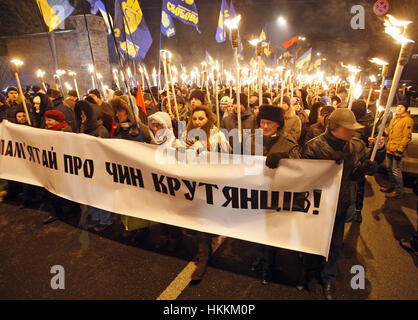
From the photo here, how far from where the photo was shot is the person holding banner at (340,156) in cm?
236

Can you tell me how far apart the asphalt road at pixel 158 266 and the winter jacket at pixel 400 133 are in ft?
4.24

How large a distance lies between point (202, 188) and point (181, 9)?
608 centimetres

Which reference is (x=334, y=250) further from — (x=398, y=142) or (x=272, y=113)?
(x=398, y=142)

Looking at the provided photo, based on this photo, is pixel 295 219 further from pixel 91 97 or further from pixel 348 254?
pixel 91 97

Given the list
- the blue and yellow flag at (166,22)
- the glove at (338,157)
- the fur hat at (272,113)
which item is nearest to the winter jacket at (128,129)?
the fur hat at (272,113)

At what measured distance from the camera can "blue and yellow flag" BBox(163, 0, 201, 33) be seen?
6.70 m

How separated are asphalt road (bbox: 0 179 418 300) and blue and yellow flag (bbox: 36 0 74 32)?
4362mm

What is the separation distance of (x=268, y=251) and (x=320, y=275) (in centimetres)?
62

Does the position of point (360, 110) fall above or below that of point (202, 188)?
above

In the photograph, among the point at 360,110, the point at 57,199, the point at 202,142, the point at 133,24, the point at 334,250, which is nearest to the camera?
the point at 334,250

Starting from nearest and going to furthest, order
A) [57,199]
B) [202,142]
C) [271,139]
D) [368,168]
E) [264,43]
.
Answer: [368,168] < [271,139] < [202,142] < [57,199] < [264,43]

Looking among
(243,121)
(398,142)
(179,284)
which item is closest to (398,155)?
(398,142)

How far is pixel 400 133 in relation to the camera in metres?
4.70

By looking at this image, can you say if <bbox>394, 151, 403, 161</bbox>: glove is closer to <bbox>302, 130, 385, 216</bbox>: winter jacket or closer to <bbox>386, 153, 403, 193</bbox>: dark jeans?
<bbox>386, 153, 403, 193</bbox>: dark jeans
